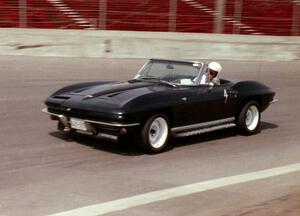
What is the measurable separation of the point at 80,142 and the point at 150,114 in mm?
1182

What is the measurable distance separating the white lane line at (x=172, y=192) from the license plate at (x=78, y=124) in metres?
1.99

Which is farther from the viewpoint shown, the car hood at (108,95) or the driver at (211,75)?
the driver at (211,75)

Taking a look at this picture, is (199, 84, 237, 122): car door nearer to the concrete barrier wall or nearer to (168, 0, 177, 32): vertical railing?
the concrete barrier wall

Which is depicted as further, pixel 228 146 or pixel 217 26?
pixel 217 26

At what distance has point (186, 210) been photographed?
563 cm

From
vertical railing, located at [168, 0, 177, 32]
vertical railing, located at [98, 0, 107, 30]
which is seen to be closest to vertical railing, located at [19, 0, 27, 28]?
vertical railing, located at [98, 0, 107, 30]

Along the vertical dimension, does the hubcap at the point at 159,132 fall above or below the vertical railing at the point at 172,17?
below

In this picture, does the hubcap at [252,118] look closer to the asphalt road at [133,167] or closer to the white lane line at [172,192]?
the asphalt road at [133,167]

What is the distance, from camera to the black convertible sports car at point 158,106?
307 inches

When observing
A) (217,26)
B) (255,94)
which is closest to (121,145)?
(255,94)

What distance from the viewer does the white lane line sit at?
5.53 m

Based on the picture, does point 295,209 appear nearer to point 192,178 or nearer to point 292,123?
point 192,178

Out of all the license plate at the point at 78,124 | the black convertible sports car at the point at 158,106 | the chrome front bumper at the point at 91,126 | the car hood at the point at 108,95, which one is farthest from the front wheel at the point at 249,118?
the license plate at the point at 78,124

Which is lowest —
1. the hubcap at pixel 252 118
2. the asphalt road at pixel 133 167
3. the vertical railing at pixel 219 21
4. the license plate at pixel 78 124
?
the asphalt road at pixel 133 167
